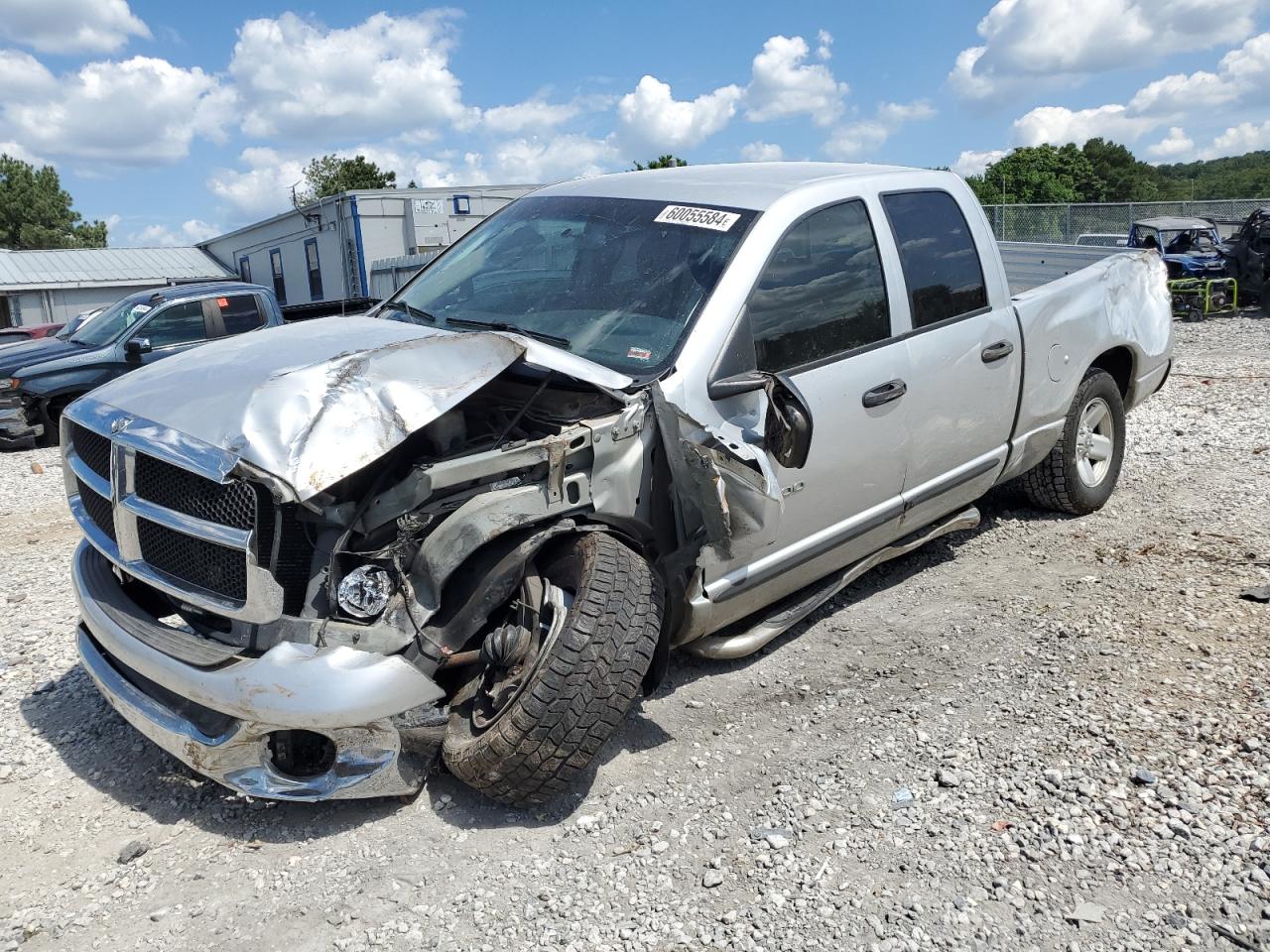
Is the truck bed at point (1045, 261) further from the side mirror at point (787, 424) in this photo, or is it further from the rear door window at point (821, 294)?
the side mirror at point (787, 424)

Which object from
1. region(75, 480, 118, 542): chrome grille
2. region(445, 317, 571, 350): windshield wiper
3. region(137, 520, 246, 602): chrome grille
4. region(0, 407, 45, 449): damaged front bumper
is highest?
region(445, 317, 571, 350): windshield wiper

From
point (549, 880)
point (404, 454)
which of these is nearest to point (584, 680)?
point (549, 880)

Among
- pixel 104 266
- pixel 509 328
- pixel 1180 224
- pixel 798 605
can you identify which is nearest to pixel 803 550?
pixel 798 605

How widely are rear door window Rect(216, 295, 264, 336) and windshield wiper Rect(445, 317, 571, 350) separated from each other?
789 centimetres

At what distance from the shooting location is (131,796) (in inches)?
130

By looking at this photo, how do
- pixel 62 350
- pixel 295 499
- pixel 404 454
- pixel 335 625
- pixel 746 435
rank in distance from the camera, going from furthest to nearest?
pixel 62 350 < pixel 746 435 < pixel 404 454 < pixel 335 625 < pixel 295 499

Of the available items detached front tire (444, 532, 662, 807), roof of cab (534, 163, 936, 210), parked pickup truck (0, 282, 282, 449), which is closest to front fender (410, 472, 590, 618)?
detached front tire (444, 532, 662, 807)

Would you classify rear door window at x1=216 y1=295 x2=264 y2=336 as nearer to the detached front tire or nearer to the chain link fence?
the detached front tire

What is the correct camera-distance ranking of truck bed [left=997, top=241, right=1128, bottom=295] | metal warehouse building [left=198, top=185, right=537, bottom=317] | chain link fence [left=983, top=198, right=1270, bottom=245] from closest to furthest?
truck bed [left=997, top=241, right=1128, bottom=295] → metal warehouse building [left=198, top=185, right=537, bottom=317] → chain link fence [left=983, top=198, right=1270, bottom=245]

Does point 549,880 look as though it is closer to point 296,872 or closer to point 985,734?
point 296,872

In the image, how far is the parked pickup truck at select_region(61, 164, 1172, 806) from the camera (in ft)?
9.18

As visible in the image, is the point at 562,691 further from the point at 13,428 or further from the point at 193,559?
the point at 13,428

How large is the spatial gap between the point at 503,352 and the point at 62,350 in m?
9.48

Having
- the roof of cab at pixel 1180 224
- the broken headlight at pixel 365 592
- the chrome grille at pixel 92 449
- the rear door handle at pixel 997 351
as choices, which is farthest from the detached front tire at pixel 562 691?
the roof of cab at pixel 1180 224
